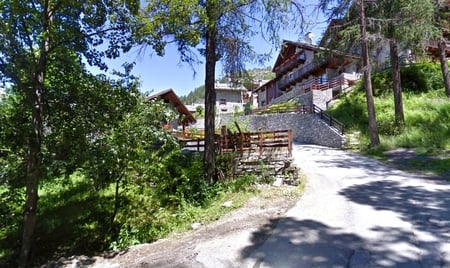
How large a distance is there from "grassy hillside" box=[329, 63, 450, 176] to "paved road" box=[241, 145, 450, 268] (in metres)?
3.26

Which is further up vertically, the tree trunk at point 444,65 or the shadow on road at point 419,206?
the tree trunk at point 444,65

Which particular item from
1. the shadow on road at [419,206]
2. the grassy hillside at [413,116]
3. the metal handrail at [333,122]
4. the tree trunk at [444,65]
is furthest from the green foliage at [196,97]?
the shadow on road at [419,206]

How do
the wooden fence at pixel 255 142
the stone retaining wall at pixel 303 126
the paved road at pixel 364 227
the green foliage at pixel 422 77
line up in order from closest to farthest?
the paved road at pixel 364 227 → the wooden fence at pixel 255 142 → the stone retaining wall at pixel 303 126 → the green foliage at pixel 422 77

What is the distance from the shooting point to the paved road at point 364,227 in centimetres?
460

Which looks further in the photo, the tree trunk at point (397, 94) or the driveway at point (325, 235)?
the tree trunk at point (397, 94)

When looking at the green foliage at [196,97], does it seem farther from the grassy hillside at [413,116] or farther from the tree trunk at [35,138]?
the tree trunk at [35,138]

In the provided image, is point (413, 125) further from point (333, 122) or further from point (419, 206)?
point (419, 206)

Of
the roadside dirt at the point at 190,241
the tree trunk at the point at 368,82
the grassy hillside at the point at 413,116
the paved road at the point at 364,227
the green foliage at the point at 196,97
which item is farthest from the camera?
the green foliage at the point at 196,97

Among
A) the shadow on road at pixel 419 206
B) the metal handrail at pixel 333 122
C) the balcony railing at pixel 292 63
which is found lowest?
the shadow on road at pixel 419 206

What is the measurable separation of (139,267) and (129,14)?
5.18 metres

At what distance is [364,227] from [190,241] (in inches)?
133

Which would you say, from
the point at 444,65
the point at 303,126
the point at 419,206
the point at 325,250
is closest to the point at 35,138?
the point at 325,250

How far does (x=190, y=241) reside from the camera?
242 inches

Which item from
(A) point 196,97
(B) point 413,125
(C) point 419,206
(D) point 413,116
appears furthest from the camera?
(A) point 196,97
